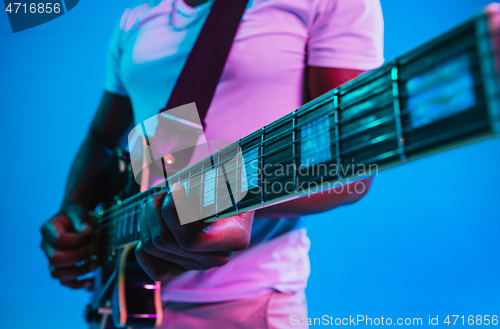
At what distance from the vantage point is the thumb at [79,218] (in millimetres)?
839

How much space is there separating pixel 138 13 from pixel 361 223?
104 centimetres

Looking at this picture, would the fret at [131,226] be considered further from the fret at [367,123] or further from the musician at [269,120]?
the fret at [367,123]

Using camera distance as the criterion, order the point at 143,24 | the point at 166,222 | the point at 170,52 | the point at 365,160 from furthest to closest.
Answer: the point at 143,24
the point at 170,52
the point at 166,222
the point at 365,160

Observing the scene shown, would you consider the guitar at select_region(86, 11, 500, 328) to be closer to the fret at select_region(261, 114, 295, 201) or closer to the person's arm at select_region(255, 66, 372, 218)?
the fret at select_region(261, 114, 295, 201)

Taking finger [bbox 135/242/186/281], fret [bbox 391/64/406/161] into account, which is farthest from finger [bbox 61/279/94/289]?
fret [bbox 391/64/406/161]

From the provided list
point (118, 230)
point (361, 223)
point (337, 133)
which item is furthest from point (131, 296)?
point (361, 223)

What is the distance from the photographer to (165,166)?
0.58 m

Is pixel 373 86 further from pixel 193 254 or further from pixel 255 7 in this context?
pixel 255 7

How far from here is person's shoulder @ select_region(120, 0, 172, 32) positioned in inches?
32.9

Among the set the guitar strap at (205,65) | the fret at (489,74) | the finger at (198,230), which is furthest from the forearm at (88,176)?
the fret at (489,74)

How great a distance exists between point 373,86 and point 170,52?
0.59 metres

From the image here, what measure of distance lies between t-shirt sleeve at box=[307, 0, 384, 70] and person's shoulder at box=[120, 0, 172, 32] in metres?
0.47

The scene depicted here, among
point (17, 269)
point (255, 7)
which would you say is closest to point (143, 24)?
point (255, 7)

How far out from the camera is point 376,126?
22 centimetres
